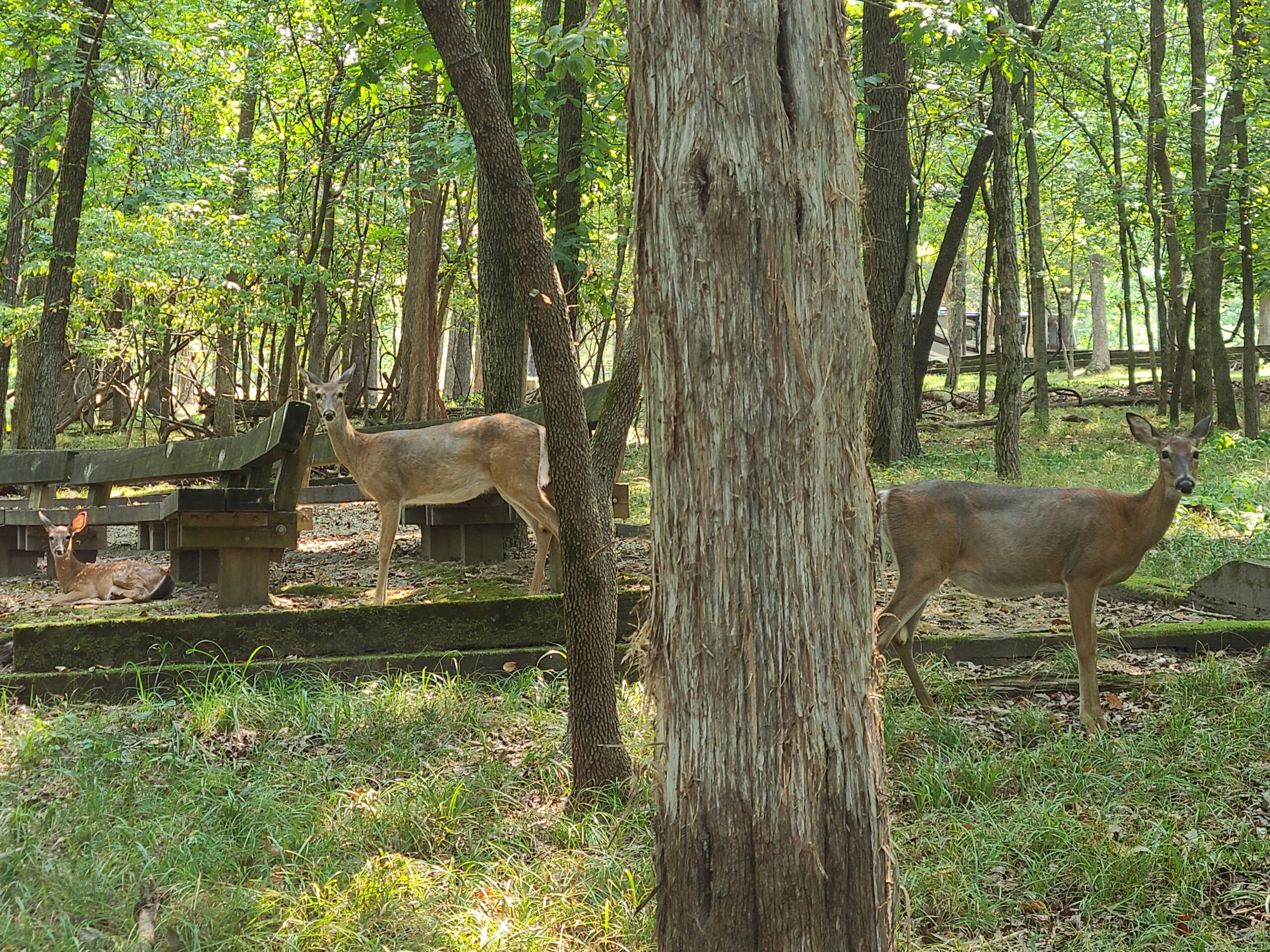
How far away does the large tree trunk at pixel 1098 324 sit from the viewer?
105ft

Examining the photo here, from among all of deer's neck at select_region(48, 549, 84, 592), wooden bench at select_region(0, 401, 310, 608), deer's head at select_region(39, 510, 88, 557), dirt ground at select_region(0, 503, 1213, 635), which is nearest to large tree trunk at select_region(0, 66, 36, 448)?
wooden bench at select_region(0, 401, 310, 608)

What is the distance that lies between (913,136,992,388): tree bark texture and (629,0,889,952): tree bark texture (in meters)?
14.9

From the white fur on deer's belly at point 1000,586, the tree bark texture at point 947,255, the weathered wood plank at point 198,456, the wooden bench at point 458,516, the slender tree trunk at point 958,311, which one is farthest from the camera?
the slender tree trunk at point 958,311

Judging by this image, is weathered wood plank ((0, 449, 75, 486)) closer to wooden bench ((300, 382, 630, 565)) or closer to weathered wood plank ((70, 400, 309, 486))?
weathered wood plank ((70, 400, 309, 486))

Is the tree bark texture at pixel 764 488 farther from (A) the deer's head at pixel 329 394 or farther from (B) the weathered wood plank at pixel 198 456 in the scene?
(A) the deer's head at pixel 329 394

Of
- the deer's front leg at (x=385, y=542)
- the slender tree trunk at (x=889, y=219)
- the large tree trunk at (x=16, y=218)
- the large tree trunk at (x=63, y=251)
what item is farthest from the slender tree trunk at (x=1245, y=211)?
the large tree trunk at (x=16, y=218)

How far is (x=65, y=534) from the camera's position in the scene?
9.11 m

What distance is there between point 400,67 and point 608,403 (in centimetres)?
1312

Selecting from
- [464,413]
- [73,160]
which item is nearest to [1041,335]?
[464,413]

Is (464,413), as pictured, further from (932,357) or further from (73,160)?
(932,357)

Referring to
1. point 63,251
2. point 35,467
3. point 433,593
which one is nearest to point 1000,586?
point 433,593

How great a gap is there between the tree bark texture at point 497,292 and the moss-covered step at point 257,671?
3.10 metres

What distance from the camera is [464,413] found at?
66.3 ft

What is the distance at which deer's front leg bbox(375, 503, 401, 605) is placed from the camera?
8.11m
